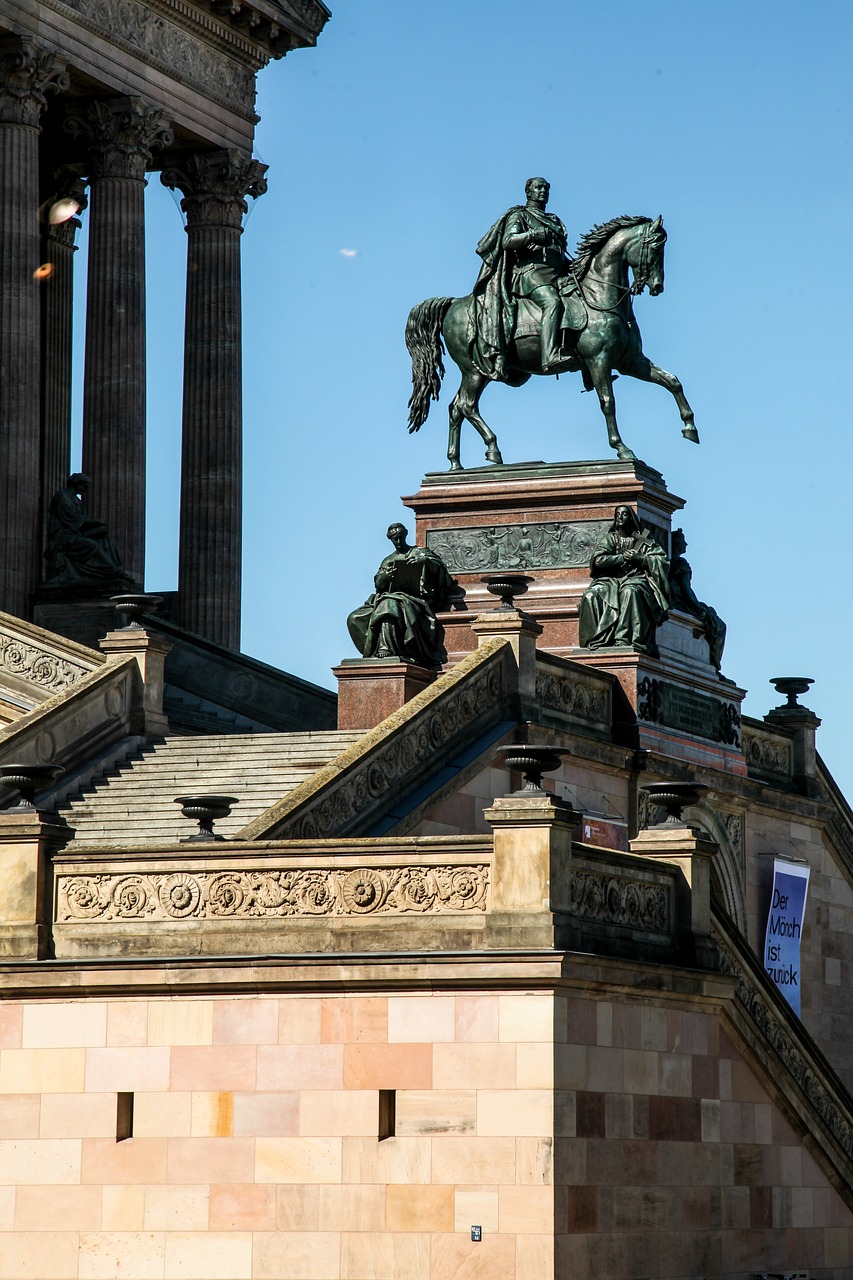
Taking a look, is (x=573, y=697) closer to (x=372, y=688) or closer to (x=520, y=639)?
(x=520, y=639)

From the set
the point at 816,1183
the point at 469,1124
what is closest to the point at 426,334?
the point at 816,1183

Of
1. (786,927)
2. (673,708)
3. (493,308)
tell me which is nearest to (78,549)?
(493,308)

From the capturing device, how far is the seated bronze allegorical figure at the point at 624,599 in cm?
4212

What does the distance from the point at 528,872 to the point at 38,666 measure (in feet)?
51.2

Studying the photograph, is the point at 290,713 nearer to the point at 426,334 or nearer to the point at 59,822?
the point at 426,334

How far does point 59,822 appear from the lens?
97.3 feet

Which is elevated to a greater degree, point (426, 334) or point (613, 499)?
point (426, 334)

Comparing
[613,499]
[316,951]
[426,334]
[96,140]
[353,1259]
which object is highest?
[96,140]

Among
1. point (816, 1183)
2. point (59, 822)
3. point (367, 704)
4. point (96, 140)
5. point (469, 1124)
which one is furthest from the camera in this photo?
point (96, 140)

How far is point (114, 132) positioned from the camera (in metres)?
57.3

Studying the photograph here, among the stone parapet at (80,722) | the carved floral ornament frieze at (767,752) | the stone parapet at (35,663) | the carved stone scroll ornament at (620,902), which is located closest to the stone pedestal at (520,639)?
the stone parapet at (80,722)

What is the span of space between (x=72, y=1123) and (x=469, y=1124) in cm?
419

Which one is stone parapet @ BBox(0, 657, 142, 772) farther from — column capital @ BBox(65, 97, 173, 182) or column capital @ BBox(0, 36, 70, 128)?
column capital @ BBox(65, 97, 173, 182)

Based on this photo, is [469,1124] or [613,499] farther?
[613,499]
